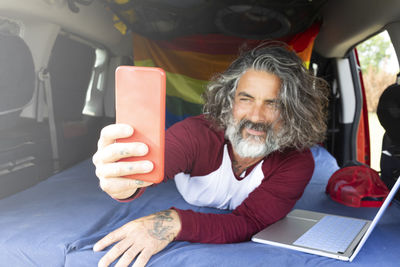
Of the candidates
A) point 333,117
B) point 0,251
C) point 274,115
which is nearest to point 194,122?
point 274,115

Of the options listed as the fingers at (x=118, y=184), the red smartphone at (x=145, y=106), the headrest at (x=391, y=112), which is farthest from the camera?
the headrest at (x=391, y=112)

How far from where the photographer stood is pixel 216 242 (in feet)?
3.78

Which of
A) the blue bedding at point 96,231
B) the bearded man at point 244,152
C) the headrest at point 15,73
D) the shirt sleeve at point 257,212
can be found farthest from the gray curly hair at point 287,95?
the headrest at point 15,73

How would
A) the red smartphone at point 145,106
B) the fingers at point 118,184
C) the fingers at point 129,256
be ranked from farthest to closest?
the fingers at point 129,256, the fingers at point 118,184, the red smartphone at point 145,106

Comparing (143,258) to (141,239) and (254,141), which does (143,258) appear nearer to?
(141,239)

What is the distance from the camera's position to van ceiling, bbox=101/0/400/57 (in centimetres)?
180

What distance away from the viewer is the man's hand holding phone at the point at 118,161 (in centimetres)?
71

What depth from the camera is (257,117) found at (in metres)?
1.40

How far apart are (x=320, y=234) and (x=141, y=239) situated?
66 cm

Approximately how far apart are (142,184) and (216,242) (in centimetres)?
49

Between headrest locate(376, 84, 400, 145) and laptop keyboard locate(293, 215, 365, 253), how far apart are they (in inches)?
20.7

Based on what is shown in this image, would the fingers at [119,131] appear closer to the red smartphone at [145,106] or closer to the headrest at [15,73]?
the red smartphone at [145,106]

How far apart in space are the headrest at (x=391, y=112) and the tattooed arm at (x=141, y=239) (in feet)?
3.88

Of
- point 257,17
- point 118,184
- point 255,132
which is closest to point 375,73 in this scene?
point 257,17
